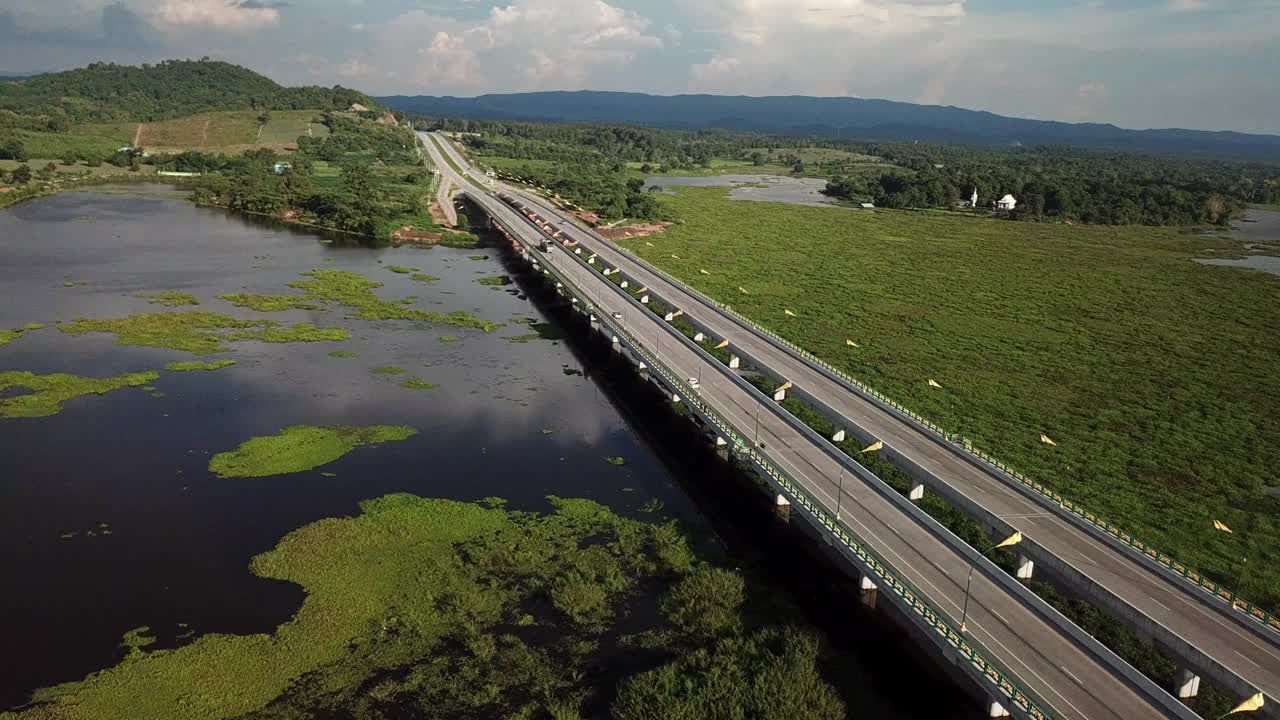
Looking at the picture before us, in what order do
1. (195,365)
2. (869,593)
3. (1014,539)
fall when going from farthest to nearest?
(195,365), (1014,539), (869,593)

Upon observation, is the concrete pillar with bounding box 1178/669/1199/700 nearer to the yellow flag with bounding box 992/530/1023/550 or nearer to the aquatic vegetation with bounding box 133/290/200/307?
the yellow flag with bounding box 992/530/1023/550

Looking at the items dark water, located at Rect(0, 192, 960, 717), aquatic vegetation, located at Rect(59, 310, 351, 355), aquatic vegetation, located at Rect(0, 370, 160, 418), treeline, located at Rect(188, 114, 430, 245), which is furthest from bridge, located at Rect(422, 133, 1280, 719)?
treeline, located at Rect(188, 114, 430, 245)

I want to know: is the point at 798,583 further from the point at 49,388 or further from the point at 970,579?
the point at 49,388

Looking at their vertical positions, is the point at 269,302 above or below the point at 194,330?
above

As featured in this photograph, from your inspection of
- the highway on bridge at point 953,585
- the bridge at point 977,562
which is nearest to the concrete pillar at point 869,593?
the bridge at point 977,562

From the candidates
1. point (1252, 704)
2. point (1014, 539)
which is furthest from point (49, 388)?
point (1252, 704)

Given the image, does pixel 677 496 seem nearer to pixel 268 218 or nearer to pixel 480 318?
pixel 480 318
